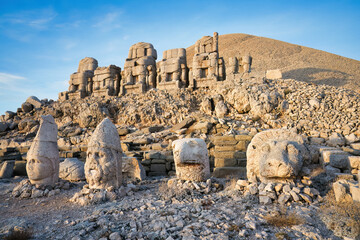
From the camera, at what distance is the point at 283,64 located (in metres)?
38.8

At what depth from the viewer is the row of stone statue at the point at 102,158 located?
5035 millimetres

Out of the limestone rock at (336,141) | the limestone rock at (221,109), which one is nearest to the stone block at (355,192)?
the limestone rock at (336,141)

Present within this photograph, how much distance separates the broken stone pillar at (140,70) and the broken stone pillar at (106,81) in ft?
2.72

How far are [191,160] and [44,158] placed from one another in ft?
12.5

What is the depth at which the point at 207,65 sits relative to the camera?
15.2 metres

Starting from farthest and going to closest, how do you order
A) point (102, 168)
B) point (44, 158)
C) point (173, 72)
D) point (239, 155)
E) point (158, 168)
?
point (173, 72), point (158, 168), point (239, 155), point (44, 158), point (102, 168)

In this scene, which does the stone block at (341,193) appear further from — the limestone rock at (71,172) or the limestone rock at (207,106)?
the limestone rock at (207,106)

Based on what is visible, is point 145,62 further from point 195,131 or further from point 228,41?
point 228,41

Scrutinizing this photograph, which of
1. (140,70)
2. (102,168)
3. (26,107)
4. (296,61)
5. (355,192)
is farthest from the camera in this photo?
(296,61)

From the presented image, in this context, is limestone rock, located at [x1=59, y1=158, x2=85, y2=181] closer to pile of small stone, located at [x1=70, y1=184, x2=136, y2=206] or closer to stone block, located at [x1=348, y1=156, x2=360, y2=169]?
pile of small stone, located at [x1=70, y1=184, x2=136, y2=206]

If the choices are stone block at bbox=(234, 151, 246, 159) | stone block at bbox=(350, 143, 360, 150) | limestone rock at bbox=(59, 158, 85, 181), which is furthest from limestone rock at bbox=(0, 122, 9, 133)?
stone block at bbox=(350, 143, 360, 150)

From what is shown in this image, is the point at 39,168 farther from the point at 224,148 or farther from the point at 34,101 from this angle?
the point at 34,101

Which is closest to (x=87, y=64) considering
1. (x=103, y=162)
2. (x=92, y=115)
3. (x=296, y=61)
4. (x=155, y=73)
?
(x=155, y=73)

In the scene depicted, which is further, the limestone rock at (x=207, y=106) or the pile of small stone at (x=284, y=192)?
the limestone rock at (x=207, y=106)
